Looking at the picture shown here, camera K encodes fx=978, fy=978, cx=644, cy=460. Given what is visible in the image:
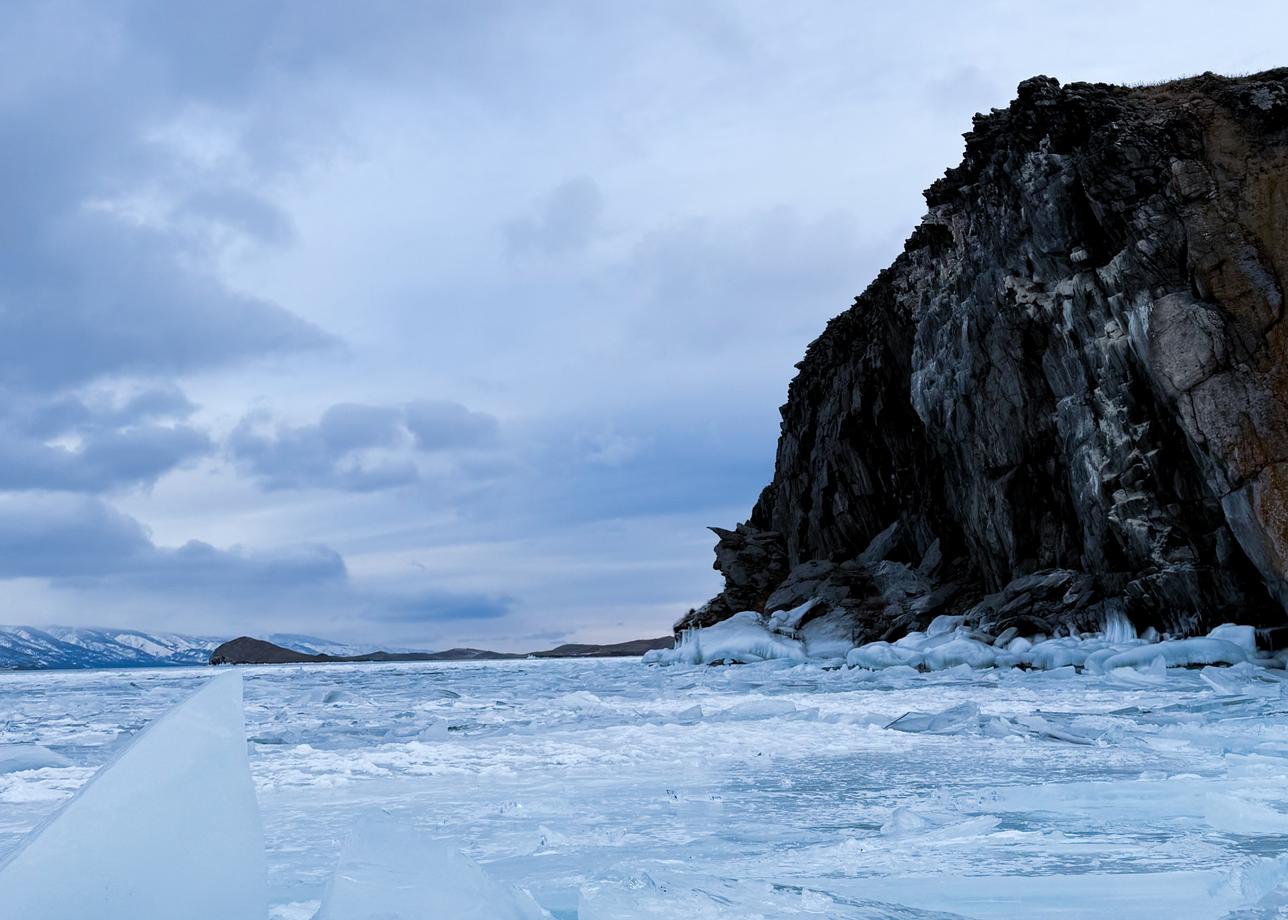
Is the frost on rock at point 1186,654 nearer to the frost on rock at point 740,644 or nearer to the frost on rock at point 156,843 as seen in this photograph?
the frost on rock at point 740,644

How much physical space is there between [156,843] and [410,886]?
68 cm

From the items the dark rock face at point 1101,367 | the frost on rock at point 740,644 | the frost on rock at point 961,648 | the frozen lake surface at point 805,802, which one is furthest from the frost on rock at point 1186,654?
the frost on rock at point 740,644

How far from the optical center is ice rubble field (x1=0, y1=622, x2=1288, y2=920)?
3.26 m

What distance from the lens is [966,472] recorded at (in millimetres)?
38500

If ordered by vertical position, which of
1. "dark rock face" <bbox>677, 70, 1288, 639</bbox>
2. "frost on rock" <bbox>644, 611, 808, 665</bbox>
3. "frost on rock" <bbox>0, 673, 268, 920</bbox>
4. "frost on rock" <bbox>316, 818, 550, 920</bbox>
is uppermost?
"dark rock face" <bbox>677, 70, 1288, 639</bbox>

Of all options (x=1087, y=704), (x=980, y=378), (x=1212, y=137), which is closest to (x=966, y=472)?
(x=980, y=378)

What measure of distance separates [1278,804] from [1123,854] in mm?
1615

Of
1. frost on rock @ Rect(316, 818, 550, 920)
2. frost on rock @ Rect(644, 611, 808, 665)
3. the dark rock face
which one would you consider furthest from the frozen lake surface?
frost on rock @ Rect(644, 611, 808, 665)

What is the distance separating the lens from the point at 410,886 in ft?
8.70

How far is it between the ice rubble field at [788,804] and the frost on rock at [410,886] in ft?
0.07

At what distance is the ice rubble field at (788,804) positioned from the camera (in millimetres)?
3258

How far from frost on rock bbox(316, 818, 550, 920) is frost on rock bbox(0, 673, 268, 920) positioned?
9.5 inches

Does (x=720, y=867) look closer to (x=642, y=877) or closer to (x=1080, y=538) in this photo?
(x=642, y=877)

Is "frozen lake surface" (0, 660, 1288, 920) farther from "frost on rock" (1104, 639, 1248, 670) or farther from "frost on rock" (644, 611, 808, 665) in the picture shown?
"frost on rock" (644, 611, 808, 665)
